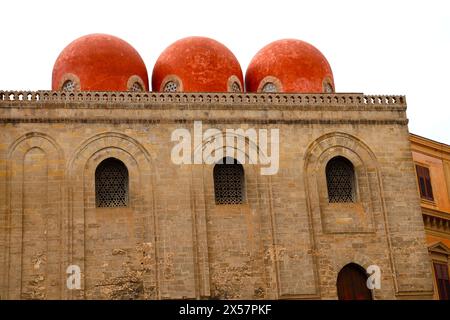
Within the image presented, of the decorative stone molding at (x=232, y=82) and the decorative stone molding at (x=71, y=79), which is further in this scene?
the decorative stone molding at (x=232, y=82)

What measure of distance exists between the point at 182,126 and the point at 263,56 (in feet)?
15.5

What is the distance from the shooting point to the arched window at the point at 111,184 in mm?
23141

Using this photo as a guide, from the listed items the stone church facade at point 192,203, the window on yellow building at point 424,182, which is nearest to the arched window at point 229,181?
the stone church facade at point 192,203

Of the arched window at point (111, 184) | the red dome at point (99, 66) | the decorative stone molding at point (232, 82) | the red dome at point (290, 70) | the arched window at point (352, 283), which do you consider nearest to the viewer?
the arched window at point (111, 184)

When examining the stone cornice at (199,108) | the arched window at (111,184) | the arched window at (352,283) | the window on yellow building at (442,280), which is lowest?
the arched window at (352,283)

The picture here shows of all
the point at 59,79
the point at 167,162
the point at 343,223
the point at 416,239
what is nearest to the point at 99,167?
the point at 167,162

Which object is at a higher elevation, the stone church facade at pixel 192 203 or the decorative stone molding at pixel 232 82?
the decorative stone molding at pixel 232 82

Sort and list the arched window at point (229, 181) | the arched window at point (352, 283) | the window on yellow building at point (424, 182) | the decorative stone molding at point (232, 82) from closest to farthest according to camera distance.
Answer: the arched window at point (352, 283) < the arched window at point (229, 181) < the decorative stone molding at point (232, 82) < the window on yellow building at point (424, 182)

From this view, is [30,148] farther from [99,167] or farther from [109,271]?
[109,271]

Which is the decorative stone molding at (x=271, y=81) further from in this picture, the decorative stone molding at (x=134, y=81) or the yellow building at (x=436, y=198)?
the yellow building at (x=436, y=198)

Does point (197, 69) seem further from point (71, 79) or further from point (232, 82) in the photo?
point (71, 79)

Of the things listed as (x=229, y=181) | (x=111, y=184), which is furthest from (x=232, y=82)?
(x=111, y=184)

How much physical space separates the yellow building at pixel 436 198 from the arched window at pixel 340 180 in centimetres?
426

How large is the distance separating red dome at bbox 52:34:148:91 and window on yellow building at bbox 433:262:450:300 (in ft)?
34.2
